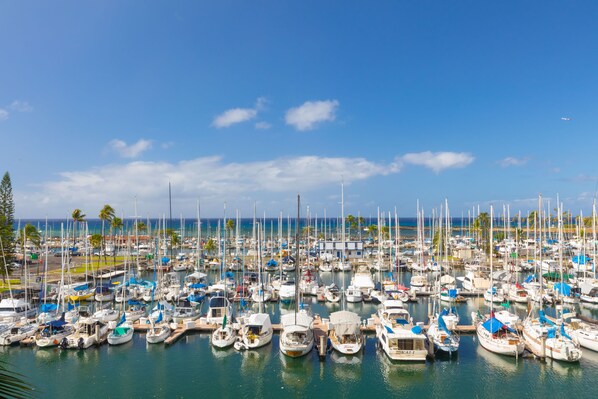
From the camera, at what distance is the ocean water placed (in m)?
27.0

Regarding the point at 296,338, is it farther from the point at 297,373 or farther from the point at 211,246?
the point at 211,246

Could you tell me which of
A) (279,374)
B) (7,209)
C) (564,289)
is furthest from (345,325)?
(7,209)

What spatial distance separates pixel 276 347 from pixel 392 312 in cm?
1170

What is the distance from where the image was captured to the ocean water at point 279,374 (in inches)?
1063

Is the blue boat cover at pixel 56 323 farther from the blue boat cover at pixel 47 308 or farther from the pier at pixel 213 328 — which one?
the blue boat cover at pixel 47 308

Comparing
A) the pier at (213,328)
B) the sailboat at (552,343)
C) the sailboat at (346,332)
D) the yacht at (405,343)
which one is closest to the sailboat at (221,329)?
the pier at (213,328)

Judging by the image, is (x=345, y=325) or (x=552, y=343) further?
(x=345, y=325)

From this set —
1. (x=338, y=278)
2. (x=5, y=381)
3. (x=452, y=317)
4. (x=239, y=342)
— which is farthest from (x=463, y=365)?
(x=338, y=278)

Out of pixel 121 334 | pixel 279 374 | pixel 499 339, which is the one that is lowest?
pixel 279 374

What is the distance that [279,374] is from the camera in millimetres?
29547

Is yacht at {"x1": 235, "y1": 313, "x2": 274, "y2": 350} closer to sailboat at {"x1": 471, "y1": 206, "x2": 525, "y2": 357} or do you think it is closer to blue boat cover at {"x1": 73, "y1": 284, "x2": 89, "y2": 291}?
sailboat at {"x1": 471, "y1": 206, "x2": 525, "y2": 357}

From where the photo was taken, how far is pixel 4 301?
42688 millimetres

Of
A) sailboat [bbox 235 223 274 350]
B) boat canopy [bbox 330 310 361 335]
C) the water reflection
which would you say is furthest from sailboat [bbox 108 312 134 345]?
boat canopy [bbox 330 310 361 335]

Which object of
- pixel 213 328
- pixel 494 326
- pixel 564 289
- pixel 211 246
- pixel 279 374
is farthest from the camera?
pixel 211 246
